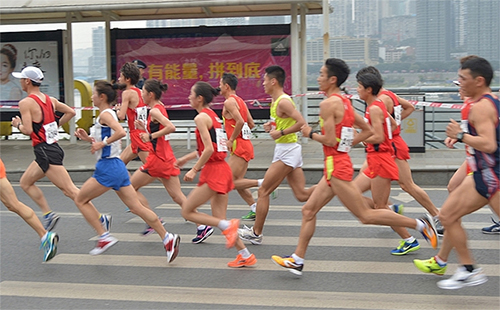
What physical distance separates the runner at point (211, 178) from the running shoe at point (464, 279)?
6.14 ft

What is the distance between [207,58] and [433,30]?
7.18 metres

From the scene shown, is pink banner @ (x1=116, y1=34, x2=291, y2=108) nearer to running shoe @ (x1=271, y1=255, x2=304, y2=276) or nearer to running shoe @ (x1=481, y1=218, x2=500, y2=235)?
running shoe @ (x1=481, y1=218, x2=500, y2=235)

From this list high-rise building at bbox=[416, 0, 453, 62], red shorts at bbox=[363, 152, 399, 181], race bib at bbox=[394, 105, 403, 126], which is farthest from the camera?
high-rise building at bbox=[416, 0, 453, 62]

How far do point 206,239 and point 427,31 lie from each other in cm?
1359

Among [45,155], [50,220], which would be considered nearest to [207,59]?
[50,220]

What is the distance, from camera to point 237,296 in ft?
17.6

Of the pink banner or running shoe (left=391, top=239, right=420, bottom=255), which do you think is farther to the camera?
the pink banner

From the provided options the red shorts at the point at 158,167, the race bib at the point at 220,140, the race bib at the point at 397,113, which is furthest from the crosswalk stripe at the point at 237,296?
the race bib at the point at 397,113

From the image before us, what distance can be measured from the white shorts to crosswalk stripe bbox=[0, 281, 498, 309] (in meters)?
1.85

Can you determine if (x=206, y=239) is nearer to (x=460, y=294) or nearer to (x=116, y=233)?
(x=116, y=233)

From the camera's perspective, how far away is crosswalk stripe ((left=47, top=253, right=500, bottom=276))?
602 centimetres

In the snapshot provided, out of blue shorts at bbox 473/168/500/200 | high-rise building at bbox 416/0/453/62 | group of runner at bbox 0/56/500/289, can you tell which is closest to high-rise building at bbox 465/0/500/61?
high-rise building at bbox 416/0/453/62

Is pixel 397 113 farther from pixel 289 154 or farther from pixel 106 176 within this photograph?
pixel 106 176

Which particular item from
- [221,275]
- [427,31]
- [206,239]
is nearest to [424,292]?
[221,275]
